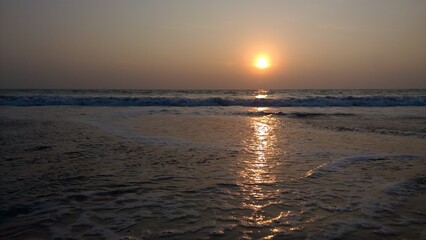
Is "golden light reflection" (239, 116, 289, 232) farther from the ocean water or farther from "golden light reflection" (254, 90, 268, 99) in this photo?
"golden light reflection" (254, 90, 268, 99)

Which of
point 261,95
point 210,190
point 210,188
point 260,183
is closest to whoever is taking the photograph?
point 210,190

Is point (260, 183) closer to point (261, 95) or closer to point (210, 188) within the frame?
Result: point (210, 188)

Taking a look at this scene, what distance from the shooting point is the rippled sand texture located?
3668mm

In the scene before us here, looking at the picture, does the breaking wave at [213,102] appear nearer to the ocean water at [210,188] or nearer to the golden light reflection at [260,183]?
the ocean water at [210,188]

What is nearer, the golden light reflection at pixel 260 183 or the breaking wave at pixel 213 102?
the golden light reflection at pixel 260 183

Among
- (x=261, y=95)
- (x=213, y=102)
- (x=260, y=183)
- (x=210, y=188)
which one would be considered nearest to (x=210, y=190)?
(x=210, y=188)

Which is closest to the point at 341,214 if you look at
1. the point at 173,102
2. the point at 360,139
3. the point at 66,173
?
the point at 66,173

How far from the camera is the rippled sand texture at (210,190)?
3.67 m

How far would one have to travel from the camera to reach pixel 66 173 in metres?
5.74

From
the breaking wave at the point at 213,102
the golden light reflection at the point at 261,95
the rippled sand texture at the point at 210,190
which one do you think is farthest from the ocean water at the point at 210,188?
the golden light reflection at the point at 261,95

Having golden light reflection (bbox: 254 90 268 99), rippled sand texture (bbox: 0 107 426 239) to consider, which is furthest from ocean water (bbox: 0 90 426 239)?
golden light reflection (bbox: 254 90 268 99)

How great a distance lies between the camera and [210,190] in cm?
498

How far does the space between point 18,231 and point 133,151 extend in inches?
171

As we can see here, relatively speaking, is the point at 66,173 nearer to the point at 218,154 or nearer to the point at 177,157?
the point at 177,157
